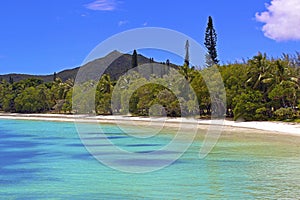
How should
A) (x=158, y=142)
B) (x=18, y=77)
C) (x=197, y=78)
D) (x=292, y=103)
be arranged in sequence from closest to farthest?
1. (x=158, y=142)
2. (x=292, y=103)
3. (x=197, y=78)
4. (x=18, y=77)

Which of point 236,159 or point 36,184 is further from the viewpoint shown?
Answer: point 236,159

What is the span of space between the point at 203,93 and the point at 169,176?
2340cm

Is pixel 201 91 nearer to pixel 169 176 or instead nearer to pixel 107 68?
pixel 169 176

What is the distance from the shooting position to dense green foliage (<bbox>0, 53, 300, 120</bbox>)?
31.8 meters

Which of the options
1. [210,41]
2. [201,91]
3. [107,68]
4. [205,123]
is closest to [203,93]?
[201,91]

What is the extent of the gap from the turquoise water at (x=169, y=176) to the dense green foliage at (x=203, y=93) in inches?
455

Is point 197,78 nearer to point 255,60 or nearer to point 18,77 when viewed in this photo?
point 255,60

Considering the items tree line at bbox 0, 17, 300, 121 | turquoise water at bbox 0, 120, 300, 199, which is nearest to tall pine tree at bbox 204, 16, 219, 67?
tree line at bbox 0, 17, 300, 121

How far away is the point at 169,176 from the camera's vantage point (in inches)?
511

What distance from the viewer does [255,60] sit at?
33406mm

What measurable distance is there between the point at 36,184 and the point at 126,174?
2.72 metres

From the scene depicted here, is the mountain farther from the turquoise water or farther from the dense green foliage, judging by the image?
the turquoise water

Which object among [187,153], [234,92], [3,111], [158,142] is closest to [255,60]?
[234,92]

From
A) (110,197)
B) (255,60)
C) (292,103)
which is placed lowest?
(110,197)
